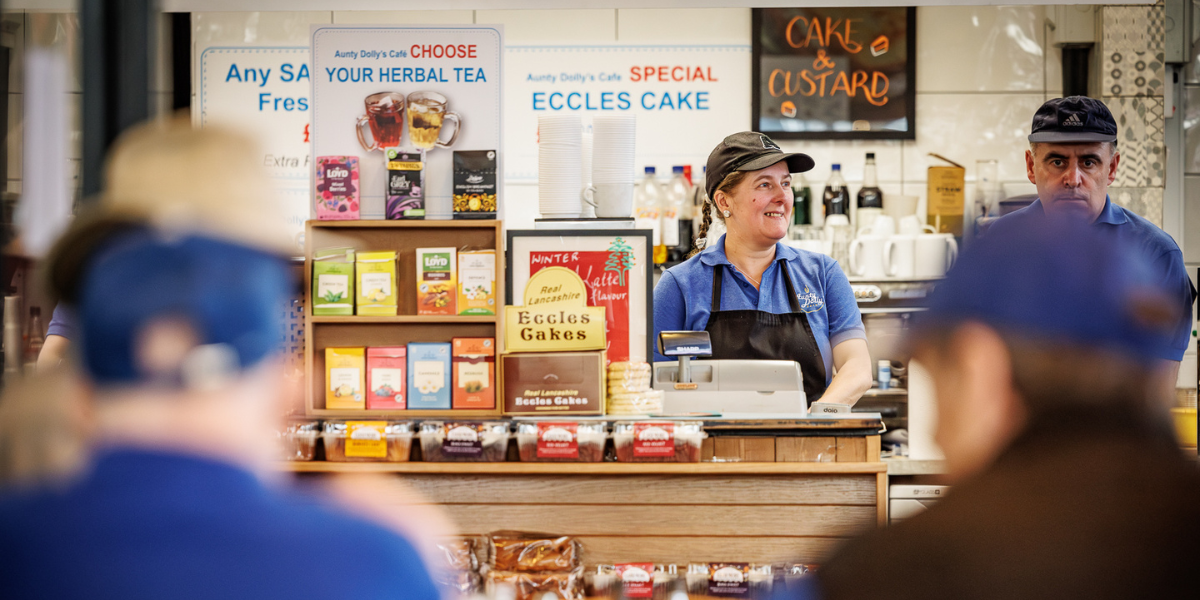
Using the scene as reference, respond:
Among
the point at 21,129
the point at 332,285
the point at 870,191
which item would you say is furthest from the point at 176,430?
the point at 870,191

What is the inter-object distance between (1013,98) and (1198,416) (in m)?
2.52

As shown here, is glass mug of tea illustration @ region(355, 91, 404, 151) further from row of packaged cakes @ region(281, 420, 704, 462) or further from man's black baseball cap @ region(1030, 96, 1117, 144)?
man's black baseball cap @ region(1030, 96, 1117, 144)

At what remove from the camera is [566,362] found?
282 cm

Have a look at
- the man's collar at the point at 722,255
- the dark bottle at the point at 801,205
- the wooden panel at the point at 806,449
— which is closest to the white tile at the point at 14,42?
the wooden panel at the point at 806,449

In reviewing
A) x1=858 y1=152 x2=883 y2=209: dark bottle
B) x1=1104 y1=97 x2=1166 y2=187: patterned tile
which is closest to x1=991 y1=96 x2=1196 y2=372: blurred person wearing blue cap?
x1=858 y1=152 x2=883 y2=209: dark bottle

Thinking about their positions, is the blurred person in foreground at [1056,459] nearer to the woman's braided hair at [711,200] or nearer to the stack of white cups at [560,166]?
the stack of white cups at [560,166]

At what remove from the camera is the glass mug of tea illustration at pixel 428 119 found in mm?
3371

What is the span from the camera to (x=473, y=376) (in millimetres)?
3029

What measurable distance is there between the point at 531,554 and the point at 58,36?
1.68 m

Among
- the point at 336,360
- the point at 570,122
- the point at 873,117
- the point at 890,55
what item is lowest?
the point at 336,360

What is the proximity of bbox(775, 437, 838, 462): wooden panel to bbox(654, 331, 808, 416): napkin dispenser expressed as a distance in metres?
0.16

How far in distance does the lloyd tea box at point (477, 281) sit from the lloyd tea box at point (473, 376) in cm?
13

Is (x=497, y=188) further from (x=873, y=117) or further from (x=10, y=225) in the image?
(x=873, y=117)

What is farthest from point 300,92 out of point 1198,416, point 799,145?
point 1198,416
